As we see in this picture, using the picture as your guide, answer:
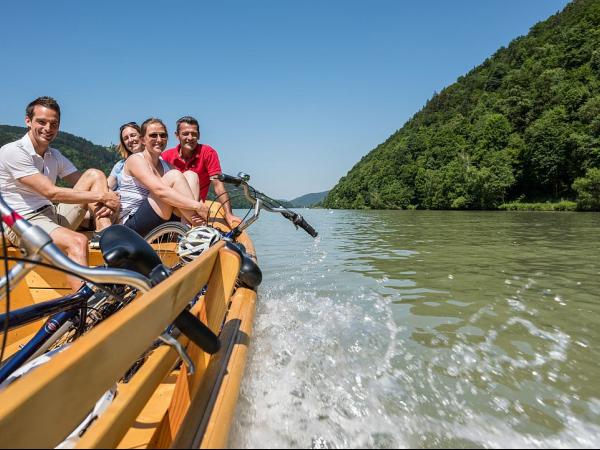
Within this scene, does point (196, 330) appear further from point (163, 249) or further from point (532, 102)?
point (532, 102)

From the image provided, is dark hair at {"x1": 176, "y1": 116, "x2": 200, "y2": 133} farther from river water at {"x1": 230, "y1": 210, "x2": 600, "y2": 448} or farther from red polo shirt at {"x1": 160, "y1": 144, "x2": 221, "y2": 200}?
river water at {"x1": 230, "y1": 210, "x2": 600, "y2": 448}

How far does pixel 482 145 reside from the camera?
176 feet

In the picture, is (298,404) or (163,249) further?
(163,249)

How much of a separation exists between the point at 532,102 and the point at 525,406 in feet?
204

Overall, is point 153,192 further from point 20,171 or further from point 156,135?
point 20,171

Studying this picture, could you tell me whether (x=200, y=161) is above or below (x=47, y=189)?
above

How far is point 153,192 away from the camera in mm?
3682

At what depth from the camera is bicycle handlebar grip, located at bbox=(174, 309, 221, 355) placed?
142cm

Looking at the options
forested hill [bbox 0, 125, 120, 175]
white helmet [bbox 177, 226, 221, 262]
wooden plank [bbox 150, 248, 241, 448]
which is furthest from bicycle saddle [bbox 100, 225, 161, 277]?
forested hill [bbox 0, 125, 120, 175]

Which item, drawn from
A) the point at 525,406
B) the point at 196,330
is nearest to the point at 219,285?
the point at 196,330

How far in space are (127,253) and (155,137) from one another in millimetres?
2823

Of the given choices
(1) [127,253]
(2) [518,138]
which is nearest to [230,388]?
(1) [127,253]

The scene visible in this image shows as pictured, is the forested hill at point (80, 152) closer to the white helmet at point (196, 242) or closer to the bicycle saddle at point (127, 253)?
the white helmet at point (196, 242)

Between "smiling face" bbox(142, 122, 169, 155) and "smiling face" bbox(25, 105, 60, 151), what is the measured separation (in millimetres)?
806
